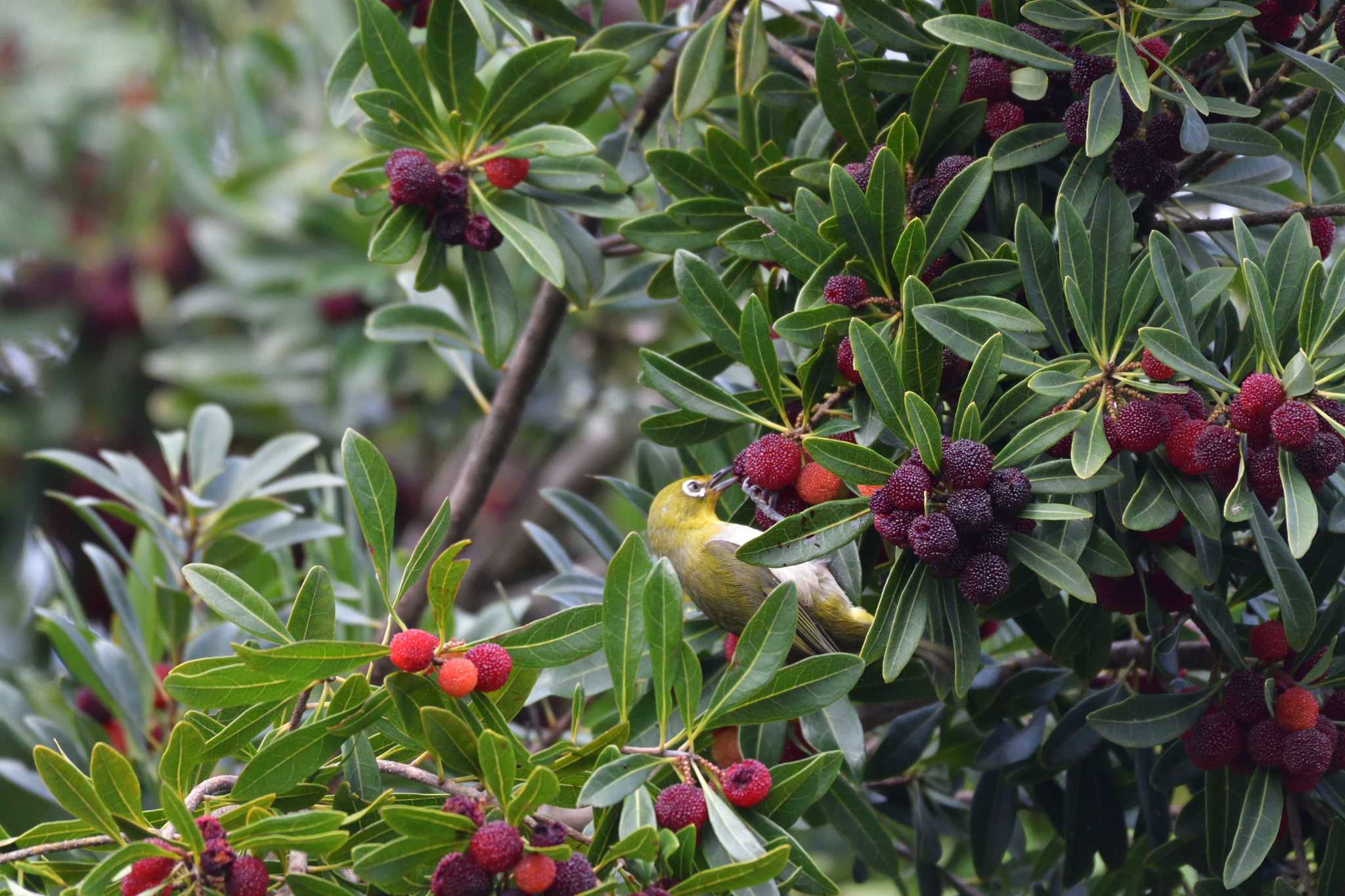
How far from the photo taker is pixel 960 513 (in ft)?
4.38

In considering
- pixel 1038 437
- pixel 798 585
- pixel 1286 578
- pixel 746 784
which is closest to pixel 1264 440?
pixel 1286 578

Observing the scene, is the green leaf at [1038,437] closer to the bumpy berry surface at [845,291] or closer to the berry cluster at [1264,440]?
the berry cluster at [1264,440]

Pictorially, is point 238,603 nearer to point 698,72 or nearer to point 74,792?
point 74,792

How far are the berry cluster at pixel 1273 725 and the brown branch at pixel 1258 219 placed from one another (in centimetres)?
54

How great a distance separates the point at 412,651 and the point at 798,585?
2.96ft

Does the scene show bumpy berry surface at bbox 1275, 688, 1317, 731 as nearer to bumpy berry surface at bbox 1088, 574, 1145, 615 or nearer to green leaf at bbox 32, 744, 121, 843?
bumpy berry surface at bbox 1088, 574, 1145, 615

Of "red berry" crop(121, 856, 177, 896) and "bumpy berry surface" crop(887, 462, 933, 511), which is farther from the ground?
"bumpy berry surface" crop(887, 462, 933, 511)

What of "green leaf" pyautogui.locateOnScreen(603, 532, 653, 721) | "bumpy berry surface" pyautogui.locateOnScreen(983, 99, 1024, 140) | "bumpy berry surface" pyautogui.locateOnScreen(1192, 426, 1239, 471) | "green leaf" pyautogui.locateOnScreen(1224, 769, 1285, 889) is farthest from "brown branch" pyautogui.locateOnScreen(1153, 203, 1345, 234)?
"green leaf" pyautogui.locateOnScreen(603, 532, 653, 721)

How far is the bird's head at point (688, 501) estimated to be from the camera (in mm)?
2053

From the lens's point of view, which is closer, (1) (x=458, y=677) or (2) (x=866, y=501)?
(1) (x=458, y=677)

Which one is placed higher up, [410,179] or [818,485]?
[410,179]

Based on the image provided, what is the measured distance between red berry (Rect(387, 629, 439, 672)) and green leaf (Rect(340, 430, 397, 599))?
93 millimetres

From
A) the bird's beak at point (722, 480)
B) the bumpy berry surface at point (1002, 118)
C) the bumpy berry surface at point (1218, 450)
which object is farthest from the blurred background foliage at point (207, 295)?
the bumpy berry surface at point (1218, 450)

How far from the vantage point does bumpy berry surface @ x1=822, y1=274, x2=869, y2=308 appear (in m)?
1.55
